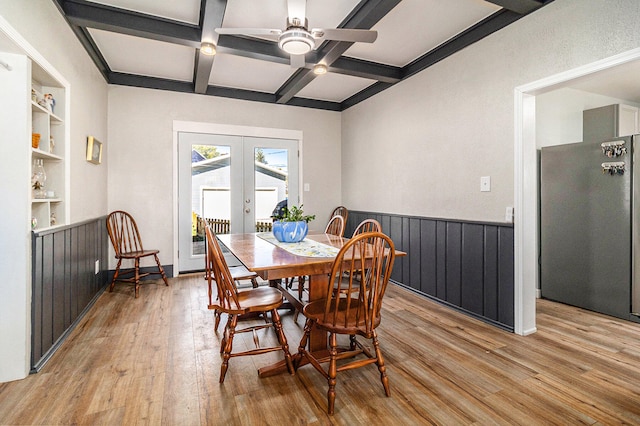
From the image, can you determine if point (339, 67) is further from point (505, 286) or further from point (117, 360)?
point (117, 360)

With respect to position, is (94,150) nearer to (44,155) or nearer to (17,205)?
(44,155)

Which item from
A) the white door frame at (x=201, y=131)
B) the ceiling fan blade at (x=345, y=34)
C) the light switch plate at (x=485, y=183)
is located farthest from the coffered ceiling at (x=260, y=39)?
the light switch plate at (x=485, y=183)

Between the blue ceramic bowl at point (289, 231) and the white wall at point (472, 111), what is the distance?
1.55 meters

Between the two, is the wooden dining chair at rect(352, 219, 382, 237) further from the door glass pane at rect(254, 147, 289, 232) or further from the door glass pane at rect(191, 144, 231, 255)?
the door glass pane at rect(191, 144, 231, 255)

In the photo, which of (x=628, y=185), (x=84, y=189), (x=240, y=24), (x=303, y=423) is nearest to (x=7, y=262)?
(x=84, y=189)

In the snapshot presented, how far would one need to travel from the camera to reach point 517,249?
8.50ft

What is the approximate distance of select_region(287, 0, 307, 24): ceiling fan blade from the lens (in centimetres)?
202

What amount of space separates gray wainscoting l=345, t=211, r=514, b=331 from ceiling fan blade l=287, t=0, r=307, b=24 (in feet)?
7.16

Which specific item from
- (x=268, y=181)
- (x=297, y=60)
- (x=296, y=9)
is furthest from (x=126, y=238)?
(x=296, y=9)

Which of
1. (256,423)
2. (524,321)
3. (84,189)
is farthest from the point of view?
(84,189)

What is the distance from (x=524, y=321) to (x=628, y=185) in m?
1.57

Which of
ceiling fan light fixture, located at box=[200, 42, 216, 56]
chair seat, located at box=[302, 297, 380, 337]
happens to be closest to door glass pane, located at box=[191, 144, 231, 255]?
ceiling fan light fixture, located at box=[200, 42, 216, 56]

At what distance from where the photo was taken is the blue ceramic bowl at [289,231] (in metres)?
2.58

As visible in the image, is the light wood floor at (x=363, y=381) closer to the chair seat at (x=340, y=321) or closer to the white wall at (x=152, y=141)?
the chair seat at (x=340, y=321)
